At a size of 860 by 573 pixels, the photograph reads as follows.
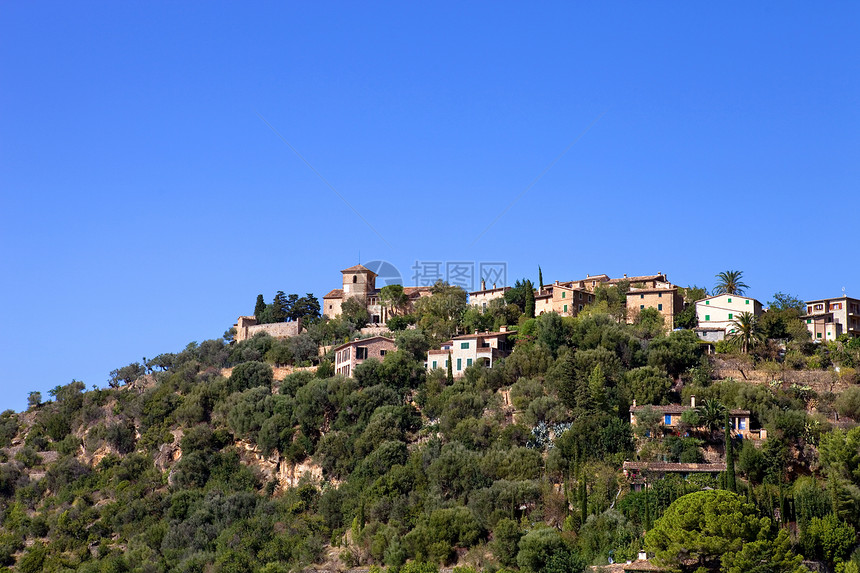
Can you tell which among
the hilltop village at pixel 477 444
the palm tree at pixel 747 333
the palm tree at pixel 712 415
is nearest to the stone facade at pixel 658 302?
the hilltop village at pixel 477 444

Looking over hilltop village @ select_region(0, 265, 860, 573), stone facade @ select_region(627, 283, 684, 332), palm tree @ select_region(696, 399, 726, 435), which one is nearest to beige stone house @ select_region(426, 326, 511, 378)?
hilltop village @ select_region(0, 265, 860, 573)

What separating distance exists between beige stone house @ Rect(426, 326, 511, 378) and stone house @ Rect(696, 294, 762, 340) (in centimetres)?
1310

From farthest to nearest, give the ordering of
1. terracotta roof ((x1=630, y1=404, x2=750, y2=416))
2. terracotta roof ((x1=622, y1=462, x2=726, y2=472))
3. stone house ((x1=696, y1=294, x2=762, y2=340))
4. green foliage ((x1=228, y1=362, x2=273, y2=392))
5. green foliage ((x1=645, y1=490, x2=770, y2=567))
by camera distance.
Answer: green foliage ((x1=228, y1=362, x2=273, y2=392)) < stone house ((x1=696, y1=294, x2=762, y2=340)) < terracotta roof ((x1=630, y1=404, x2=750, y2=416)) < terracotta roof ((x1=622, y1=462, x2=726, y2=472)) < green foliage ((x1=645, y1=490, x2=770, y2=567))

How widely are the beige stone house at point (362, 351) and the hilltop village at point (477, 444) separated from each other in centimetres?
14

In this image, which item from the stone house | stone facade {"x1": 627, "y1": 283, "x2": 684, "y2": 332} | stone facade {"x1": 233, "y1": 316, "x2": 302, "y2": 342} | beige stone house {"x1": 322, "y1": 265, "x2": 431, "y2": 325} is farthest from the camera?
beige stone house {"x1": 322, "y1": 265, "x2": 431, "y2": 325}

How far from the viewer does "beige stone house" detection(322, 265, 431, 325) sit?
92.5 metres

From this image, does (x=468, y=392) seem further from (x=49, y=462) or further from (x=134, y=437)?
(x=49, y=462)

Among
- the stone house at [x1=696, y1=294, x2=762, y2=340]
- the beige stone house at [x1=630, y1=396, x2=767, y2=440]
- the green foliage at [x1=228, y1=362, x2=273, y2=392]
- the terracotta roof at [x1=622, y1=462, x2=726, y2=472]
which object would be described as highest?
the stone house at [x1=696, y1=294, x2=762, y2=340]

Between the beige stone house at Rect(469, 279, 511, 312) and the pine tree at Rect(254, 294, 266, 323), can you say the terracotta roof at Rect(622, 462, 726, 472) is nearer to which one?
the beige stone house at Rect(469, 279, 511, 312)

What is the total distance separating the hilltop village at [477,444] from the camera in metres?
52.2

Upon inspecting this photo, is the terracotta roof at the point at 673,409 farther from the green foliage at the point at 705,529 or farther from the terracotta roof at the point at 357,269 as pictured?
the terracotta roof at the point at 357,269

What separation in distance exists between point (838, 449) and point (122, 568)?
1505 inches

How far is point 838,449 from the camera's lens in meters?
53.4

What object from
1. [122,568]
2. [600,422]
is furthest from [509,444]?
[122,568]
